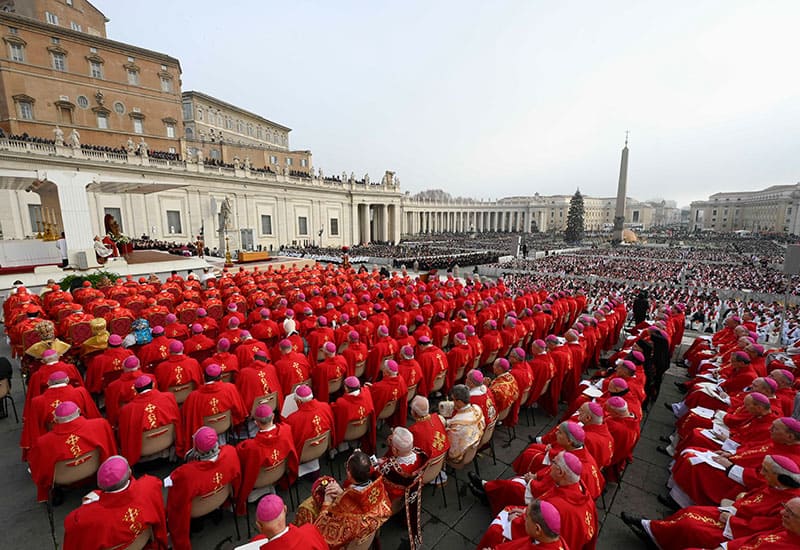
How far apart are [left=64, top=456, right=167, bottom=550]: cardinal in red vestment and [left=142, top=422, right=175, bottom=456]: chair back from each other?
1396 millimetres

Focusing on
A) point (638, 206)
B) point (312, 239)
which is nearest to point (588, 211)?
point (638, 206)

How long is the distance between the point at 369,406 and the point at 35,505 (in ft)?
13.1

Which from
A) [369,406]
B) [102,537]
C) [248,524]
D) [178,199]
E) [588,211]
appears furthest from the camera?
[588,211]

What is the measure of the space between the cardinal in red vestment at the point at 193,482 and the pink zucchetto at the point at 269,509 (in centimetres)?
125

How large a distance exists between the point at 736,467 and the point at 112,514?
588 cm

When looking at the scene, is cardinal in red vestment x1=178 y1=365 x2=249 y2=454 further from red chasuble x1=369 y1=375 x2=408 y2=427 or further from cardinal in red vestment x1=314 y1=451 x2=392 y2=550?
cardinal in red vestment x1=314 y1=451 x2=392 y2=550

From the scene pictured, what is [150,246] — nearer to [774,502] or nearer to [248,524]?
[248,524]

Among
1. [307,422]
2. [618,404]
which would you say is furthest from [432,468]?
[618,404]

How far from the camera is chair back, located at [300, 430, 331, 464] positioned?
13.8ft

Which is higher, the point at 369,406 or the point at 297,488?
Answer: the point at 369,406

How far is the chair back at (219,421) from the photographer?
4.67m

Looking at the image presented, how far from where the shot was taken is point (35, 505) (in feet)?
13.5

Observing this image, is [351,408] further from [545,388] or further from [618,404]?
[545,388]

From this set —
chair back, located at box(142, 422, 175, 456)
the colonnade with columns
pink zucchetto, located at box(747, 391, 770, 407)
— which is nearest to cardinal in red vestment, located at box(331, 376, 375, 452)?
chair back, located at box(142, 422, 175, 456)
